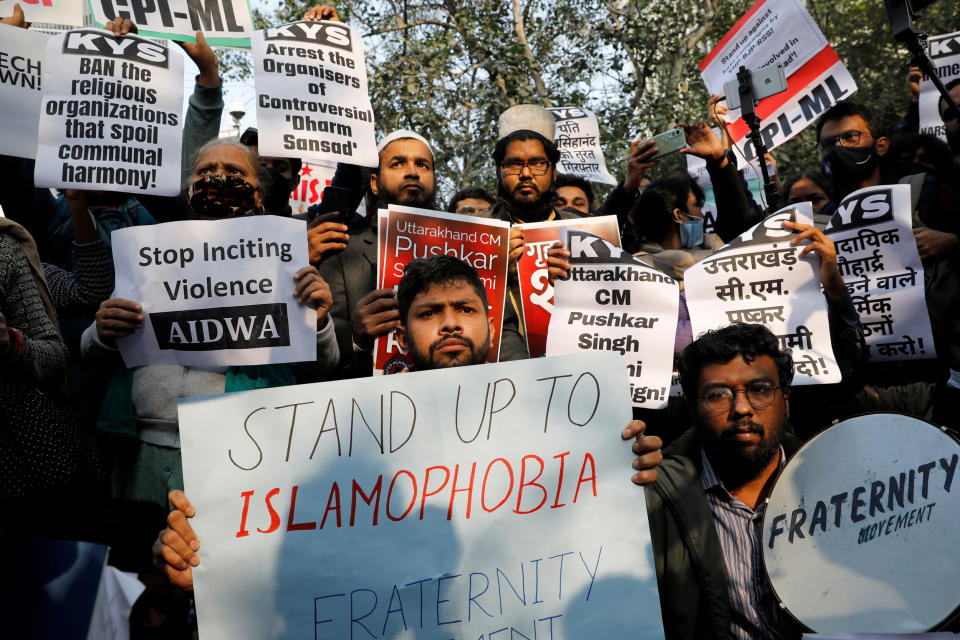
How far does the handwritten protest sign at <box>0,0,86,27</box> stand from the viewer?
4.84 meters

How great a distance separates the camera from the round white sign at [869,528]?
256 cm

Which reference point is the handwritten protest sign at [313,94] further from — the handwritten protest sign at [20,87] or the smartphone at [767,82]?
the smartphone at [767,82]

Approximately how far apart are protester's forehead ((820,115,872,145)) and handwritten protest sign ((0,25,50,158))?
14.6 ft

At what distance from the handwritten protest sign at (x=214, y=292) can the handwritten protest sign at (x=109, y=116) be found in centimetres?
61

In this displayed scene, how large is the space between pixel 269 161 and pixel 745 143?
3396 millimetres

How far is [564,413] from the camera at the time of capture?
2672 mm

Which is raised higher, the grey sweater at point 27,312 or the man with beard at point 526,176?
the man with beard at point 526,176

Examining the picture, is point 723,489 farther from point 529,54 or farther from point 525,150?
point 529,54

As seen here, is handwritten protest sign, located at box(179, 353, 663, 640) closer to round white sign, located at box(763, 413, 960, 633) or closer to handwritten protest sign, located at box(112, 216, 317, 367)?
round white sign, located at box(763, 413, 960, 633)

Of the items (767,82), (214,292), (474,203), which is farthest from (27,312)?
(767,82)

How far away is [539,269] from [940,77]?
11.3 ft

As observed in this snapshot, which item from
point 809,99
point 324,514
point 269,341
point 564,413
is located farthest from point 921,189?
point 324,514

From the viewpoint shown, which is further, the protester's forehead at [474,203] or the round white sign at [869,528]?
the protester's forehead at [474,203]

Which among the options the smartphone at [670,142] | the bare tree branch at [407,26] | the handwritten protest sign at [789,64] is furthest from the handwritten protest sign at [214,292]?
the bare tree branch at [407,26]
